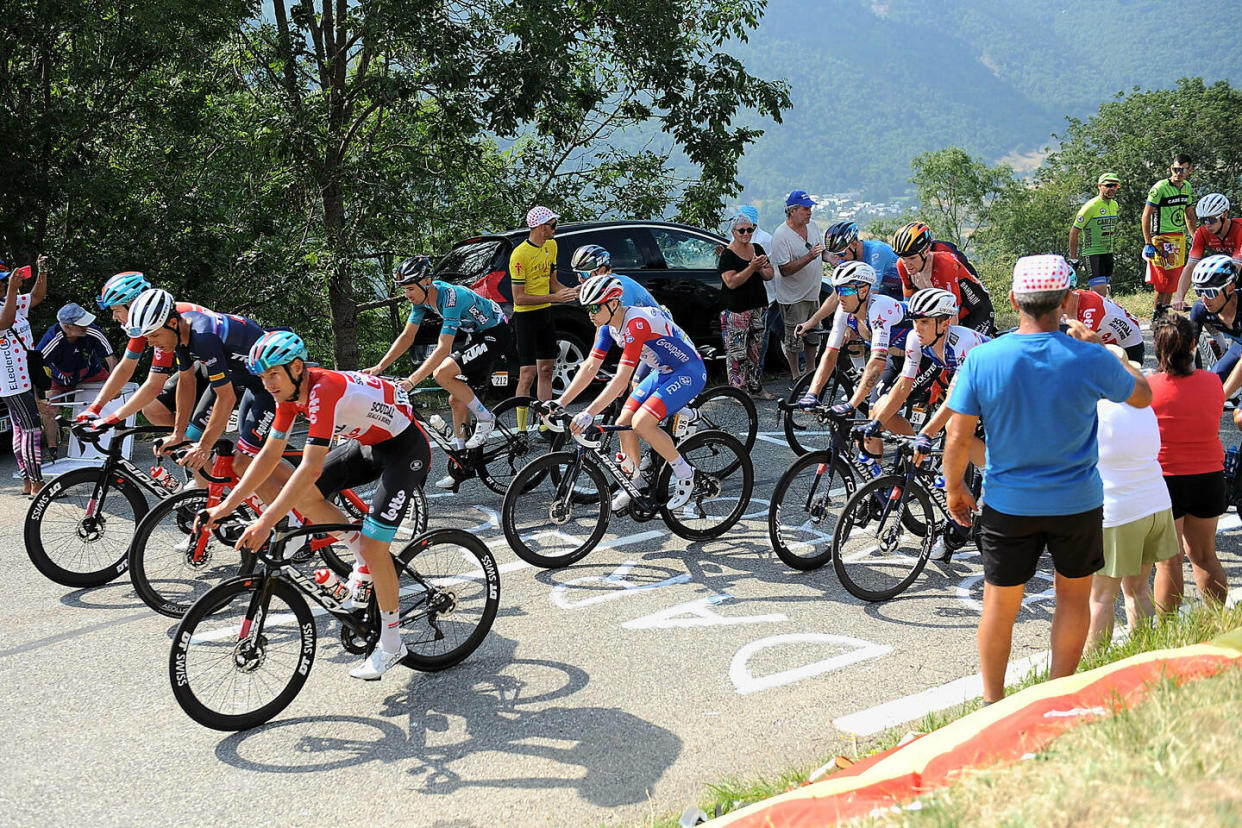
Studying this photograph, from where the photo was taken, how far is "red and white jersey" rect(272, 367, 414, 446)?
5.39 m

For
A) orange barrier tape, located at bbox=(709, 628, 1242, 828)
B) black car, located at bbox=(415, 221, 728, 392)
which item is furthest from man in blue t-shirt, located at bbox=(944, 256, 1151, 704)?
black car, located at bbox=(415, 221, 728, 392)

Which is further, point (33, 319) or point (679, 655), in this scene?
point (33, 319)

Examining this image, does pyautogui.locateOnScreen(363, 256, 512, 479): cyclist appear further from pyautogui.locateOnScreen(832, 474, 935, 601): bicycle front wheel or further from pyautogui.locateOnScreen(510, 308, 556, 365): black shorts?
pyautogui.locateOnScreen(832, 474, 935, 601): bicycle front wheel

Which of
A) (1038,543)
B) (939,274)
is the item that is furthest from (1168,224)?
(1038,543)

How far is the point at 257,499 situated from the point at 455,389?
2.28 metres

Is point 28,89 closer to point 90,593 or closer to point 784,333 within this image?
point 90,593

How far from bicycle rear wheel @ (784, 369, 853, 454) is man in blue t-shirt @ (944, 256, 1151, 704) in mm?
5436

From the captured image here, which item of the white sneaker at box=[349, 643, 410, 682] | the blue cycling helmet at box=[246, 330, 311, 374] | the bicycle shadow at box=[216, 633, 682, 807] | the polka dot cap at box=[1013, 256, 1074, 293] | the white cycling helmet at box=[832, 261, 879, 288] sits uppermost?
the white cycling helmet at box=[832, 261, 879, 288]

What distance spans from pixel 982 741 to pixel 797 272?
342 inches

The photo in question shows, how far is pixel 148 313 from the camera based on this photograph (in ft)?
22.2

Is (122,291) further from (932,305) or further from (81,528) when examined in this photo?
(932,305)

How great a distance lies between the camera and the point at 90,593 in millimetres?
7215

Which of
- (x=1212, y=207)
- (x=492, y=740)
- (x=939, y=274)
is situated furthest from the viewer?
(x=1212, y=207)

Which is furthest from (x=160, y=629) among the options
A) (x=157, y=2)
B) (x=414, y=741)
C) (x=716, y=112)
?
(x=716, y=112)
